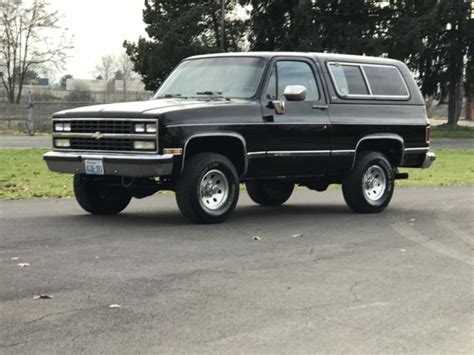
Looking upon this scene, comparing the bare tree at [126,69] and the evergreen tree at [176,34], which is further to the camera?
the bare tree at [126,69]

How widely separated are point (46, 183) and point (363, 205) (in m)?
6.05

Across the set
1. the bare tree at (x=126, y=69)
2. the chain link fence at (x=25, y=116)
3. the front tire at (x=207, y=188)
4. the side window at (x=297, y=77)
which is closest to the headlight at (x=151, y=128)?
the front tire at (x=207, y=188)

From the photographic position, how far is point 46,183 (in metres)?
13.1

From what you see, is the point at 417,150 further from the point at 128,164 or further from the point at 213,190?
the point at 128,164

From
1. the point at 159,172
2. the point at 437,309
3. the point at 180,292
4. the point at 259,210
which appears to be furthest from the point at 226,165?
the point at 437,309

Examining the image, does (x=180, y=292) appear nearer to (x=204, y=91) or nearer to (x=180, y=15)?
(x=204, y=91)

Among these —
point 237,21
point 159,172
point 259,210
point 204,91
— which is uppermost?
point 237,21

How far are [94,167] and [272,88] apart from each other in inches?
99.1

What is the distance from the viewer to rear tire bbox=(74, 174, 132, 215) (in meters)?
9.34

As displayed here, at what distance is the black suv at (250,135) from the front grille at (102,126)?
15 millimetres

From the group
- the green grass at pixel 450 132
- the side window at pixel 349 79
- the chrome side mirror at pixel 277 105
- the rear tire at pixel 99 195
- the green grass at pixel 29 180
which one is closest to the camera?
the chrome side mirror at pixel 277 105

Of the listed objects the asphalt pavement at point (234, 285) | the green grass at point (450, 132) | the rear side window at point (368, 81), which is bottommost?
the green grass at point (450, 132)

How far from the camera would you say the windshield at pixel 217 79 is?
9.19m

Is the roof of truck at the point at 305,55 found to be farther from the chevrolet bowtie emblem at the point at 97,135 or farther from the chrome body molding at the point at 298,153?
the chevrolet bowtie emblem at the point at 97,135
